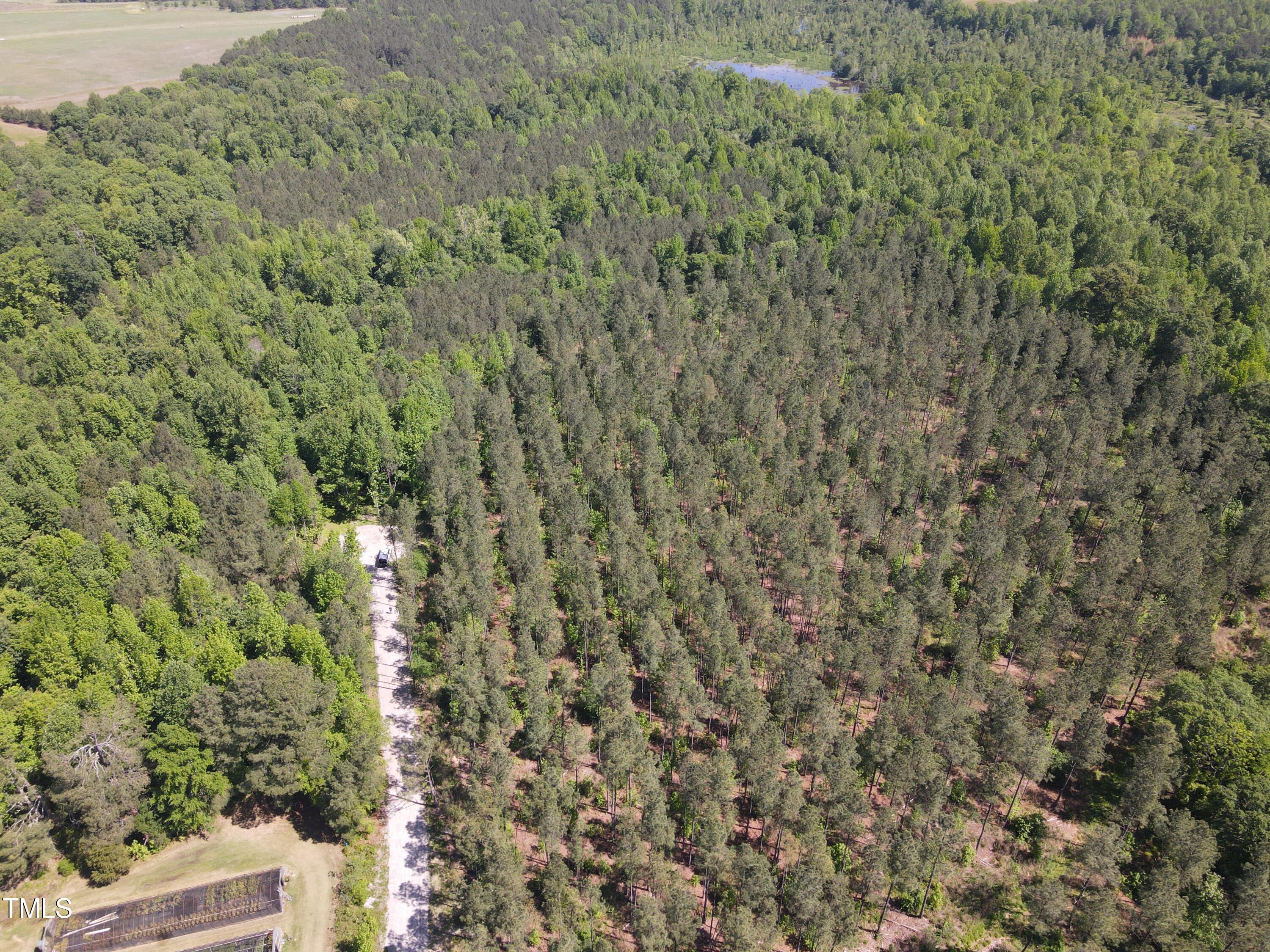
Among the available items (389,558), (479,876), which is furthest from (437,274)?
(479,876)

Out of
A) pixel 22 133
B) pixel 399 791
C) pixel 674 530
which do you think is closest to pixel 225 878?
pixel 399 791

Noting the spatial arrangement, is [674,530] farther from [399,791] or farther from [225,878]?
[225,878]

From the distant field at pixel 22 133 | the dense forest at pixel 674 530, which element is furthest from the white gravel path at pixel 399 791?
the distant field at pixel 22 133

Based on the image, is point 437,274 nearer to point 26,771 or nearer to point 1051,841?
point 26,771

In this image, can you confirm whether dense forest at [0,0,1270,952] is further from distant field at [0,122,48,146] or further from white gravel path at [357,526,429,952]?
distant field at [0,122,48,146]

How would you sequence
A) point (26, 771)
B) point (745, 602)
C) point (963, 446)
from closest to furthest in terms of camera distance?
point (26, 771) → point (745, 602) → point (963, 446)

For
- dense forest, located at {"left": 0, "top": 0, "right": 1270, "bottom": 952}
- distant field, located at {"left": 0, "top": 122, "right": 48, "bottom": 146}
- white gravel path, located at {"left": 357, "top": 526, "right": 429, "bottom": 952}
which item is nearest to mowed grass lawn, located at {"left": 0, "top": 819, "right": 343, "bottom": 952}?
dense forest, located at {"left": 0, "top": 0, "right": 1270, "bottom": 952}
